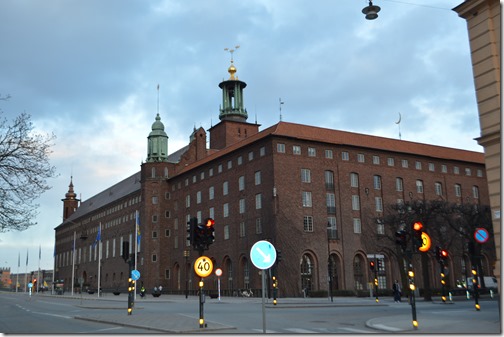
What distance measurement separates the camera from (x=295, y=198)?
62438mm

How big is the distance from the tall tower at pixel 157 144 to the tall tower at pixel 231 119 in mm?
9377

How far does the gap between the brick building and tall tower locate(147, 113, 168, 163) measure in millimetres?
166

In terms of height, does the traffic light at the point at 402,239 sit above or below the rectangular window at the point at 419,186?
below

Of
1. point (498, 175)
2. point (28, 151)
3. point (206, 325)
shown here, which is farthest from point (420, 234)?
point (28, 151)

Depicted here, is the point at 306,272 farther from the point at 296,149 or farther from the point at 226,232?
the point at 296,149

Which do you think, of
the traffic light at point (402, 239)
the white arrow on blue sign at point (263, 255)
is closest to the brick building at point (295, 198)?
the traffic light at point (402, 239)

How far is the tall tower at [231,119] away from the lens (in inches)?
3686

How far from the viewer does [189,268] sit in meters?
79.1

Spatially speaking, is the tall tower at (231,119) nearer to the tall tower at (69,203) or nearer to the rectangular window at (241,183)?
the rectangular window at (241,183)

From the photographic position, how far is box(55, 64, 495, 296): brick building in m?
61.8

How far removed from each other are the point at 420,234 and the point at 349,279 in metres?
46.2

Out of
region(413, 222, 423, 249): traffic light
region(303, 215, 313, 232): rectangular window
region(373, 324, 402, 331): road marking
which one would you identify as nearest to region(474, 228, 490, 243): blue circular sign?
region(413, 222, 423, 249): traffic light

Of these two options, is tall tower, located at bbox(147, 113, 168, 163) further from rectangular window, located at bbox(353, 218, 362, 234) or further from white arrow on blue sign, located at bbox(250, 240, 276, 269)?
white arrow on blue sign, located at bbox(250, 240, 276, 269)

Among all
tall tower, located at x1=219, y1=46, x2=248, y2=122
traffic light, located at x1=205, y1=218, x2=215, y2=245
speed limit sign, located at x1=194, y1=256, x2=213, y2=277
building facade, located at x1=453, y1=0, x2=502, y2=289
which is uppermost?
tall tower, located at x1=219, y1=46, x2=248, y2=122
